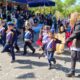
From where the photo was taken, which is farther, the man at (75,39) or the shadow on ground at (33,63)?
the shadow on ground at (33,63)

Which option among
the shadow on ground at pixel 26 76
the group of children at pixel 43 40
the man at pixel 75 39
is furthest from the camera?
the group of children at pixel 43 40

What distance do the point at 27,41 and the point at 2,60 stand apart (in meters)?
1.58

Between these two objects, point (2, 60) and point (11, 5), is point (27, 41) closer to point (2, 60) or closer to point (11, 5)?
point (2, 60)

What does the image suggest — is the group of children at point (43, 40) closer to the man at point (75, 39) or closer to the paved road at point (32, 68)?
the paved road at point (32, 68)

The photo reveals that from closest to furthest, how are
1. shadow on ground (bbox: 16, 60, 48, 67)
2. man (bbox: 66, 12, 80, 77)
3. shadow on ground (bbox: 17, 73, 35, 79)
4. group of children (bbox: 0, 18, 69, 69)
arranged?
man (bbox: 66, 12, 80, 77), shadow on ground (bbox: 17, 73, 35, 79), group of children (bbox: 0, 18, 69, 69), shadow on ground (bbox: 16, 60, 48, 67)

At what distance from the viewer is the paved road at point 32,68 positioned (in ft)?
27.9

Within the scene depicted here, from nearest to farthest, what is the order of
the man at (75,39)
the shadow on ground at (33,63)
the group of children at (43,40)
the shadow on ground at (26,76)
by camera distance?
the man at (75,39) < the shadow on ground at (26,76) < the group of children at (43,40) < the shadow on ground at (33,63)

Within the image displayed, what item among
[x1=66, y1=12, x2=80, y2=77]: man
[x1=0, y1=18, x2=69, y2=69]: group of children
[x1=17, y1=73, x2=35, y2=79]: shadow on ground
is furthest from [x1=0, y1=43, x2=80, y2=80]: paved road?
[x1=66, y1=12, x2=80, y2=77]: man

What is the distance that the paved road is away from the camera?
8.51 m

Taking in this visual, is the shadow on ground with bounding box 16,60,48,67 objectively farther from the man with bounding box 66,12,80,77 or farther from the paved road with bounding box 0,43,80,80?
the man with bounding box 66,12,80,77

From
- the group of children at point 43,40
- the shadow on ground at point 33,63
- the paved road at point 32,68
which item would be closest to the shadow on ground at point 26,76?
the paved road at point 32,68

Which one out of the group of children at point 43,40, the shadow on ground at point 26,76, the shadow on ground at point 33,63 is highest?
the group of children at point 43,40

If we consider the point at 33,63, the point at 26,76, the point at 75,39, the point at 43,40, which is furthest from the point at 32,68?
the point at 75,39

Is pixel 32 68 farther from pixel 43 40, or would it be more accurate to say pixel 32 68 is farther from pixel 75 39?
pixel 75 39
